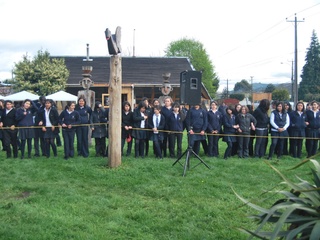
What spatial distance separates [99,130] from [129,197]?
13.7 feet

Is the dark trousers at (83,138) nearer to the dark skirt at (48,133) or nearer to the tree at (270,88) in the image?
the dark skirt at (48,133)

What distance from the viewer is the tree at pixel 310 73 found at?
6494cm

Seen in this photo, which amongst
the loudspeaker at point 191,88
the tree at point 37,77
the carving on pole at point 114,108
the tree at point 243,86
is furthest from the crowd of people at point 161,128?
the tree at point 243,86

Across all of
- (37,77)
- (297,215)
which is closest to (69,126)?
(297,215)

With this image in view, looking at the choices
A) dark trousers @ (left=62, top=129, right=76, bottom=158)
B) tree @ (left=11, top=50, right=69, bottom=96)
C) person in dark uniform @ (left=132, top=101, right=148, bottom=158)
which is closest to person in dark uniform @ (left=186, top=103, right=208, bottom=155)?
person in dark uniform @ (left=132, top=101, right=148, bottom=158)

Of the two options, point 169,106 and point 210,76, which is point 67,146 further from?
point 210,76

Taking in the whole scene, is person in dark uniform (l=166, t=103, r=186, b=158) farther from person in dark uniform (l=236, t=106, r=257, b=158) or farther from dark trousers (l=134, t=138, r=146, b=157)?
person in dark uniform (l=236, t=106, r=257, b=158)

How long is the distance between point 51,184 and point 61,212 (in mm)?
2046

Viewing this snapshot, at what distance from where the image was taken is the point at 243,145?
37.0ft

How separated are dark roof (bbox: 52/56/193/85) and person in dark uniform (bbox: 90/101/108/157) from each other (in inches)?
813

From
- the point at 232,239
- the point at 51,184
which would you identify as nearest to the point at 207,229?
the point at 232,239

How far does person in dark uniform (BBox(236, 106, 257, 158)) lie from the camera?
11.1m

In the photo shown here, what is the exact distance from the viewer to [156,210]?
21.0 ft

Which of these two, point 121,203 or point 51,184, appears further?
point 51,184
